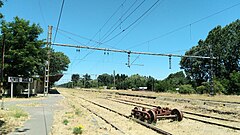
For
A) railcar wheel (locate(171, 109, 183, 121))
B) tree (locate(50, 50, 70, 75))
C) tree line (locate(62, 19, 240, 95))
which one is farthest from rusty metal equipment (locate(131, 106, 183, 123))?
tree (locate(50, 50, 70, 75))

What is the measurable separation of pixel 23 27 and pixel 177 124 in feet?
87.2

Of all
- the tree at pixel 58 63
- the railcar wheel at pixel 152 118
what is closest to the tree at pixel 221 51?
the tree at pixel 58 63

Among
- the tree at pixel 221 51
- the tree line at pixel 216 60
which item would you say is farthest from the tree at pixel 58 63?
the tree at pixel 221 51

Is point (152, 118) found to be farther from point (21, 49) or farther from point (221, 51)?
point (221, 51)

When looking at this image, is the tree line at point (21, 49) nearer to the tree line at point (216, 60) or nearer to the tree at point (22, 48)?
the tree at point (22, 48)

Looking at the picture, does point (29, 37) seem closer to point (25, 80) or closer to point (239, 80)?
point (25, 80)

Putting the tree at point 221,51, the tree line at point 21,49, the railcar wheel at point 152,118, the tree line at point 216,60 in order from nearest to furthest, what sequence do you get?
the railcar wheel at point 152,118 < the tree line at point 21,49 < the tree line at point 216,60 < the tree at point 221,51

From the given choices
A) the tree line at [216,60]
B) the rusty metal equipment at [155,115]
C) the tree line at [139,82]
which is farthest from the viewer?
the tree line at [139,82]

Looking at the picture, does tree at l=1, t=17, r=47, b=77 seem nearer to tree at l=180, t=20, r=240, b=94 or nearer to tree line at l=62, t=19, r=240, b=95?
tree line at l=62, t=19, r=240, b=95

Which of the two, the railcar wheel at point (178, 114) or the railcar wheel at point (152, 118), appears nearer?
the railcar wheel at point (152, 118)

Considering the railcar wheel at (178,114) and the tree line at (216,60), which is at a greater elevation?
the tree line at (216,60)

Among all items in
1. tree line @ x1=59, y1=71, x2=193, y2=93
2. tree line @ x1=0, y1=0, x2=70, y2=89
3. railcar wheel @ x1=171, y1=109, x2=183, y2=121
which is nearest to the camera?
railcar wheel @ x1=171, y1=109, x2=183, y2=121

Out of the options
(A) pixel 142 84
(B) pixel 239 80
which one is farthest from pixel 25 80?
(A) pixel 142 84

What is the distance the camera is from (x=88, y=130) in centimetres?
984
